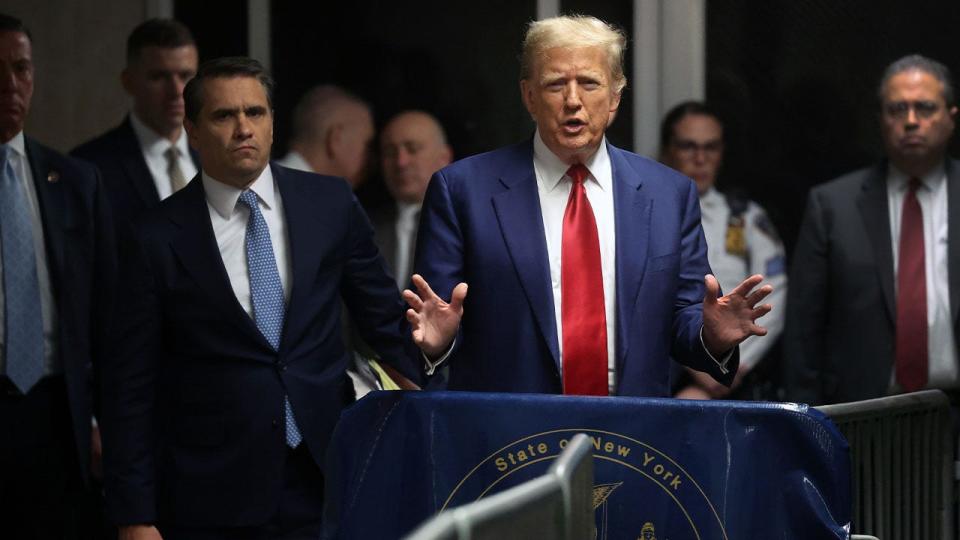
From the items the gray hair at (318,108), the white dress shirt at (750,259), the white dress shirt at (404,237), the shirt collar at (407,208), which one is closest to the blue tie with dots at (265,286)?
the white dress shirt at (404,237)

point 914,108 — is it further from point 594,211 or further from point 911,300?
point 594,211

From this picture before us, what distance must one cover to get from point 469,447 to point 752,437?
47 centimetres

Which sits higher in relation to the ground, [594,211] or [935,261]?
[594,211]

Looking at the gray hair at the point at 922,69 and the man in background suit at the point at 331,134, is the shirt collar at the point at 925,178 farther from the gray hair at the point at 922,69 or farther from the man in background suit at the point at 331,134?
the man in background suit at the point at 331,134

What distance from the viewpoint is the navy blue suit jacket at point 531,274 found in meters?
3.59

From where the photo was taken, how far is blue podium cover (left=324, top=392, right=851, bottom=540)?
280 centimetres

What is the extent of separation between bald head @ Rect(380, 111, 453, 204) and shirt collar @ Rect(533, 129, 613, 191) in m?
2.11

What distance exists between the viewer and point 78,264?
430cm

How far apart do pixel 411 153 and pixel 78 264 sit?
190 cm

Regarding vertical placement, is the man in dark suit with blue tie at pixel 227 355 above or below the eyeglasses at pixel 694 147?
below

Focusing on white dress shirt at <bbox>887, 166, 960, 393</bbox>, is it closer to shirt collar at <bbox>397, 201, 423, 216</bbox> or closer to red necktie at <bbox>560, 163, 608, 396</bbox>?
shirt collar at <bbox>397, 201, 423, 216</bbox>

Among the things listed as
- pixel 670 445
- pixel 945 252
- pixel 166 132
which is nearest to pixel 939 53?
pixel 945 252

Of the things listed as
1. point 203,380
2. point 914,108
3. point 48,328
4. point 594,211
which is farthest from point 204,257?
point 914,108

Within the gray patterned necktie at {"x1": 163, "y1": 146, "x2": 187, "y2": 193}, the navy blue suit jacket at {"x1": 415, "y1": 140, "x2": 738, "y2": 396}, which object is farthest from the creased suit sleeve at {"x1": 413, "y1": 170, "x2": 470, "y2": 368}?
the gray patterned necktie at {"x1": 163, "y1": 146, "x2": 187, "y2": 193}
